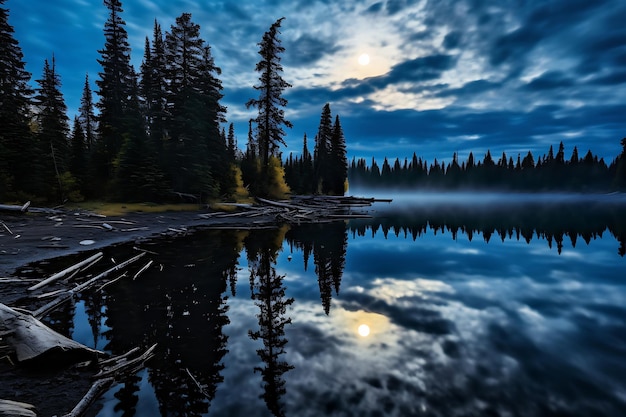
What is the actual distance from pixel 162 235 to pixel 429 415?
17.7 meters

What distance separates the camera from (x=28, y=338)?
4629mm

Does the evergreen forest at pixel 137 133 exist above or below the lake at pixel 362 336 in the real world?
above

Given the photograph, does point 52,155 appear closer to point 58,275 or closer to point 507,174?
point 58,275

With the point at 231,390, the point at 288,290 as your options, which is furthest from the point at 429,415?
the point at 288,290

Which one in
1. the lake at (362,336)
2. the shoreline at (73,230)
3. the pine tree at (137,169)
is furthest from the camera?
the pine tree at (137,169)

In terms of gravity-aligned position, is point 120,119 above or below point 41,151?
above

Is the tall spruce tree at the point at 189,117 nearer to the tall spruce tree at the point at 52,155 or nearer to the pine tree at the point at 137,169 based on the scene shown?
the pine tree at the point at 137,169

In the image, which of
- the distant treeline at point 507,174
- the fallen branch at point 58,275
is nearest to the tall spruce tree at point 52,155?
the fallen branch at point 58,275

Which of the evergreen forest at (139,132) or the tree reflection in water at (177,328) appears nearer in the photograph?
the tree reflection in water at (177,328)

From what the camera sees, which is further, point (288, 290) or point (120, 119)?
point (120, 119)

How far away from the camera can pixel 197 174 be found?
2966 centimetres

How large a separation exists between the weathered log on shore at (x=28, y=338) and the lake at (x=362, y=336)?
88 cm

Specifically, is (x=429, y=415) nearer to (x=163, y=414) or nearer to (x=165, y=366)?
(x=163, y=414)

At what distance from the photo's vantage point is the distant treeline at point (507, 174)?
108750 millimetres
